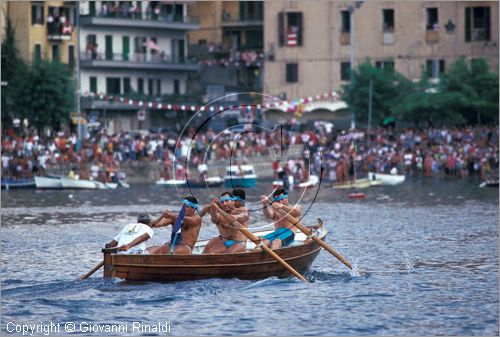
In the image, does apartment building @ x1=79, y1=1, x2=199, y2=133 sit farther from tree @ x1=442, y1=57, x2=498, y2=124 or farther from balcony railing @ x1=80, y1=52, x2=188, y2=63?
tree @ x1=442, y1=57, x2=498, y2=124

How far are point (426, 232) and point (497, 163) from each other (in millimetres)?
27538

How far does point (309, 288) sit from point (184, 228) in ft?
10.1

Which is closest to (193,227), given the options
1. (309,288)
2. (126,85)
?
(309,288)

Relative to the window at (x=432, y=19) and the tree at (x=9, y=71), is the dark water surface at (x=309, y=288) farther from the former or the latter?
the window at (x=432, y=19)

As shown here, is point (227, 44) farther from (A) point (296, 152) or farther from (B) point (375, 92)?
(A) point (296, 152)

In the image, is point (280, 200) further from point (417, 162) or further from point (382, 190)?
point (417, 162)

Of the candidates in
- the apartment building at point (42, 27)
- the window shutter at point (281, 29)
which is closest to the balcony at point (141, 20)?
the apartment building at point (42, 27)

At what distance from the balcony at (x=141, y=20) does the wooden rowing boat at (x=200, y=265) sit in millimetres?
62500

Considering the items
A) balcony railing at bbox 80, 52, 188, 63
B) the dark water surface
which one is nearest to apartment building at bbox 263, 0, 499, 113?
balcony railing at bbox 80, 52, 188, 63

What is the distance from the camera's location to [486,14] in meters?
91.9

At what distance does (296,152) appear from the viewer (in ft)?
267

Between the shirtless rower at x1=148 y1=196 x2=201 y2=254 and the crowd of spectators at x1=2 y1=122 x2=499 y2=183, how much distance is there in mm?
40543

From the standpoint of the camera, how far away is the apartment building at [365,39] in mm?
93000

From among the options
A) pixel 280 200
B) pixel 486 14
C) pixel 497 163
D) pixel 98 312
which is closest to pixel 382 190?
pixel 497 163
